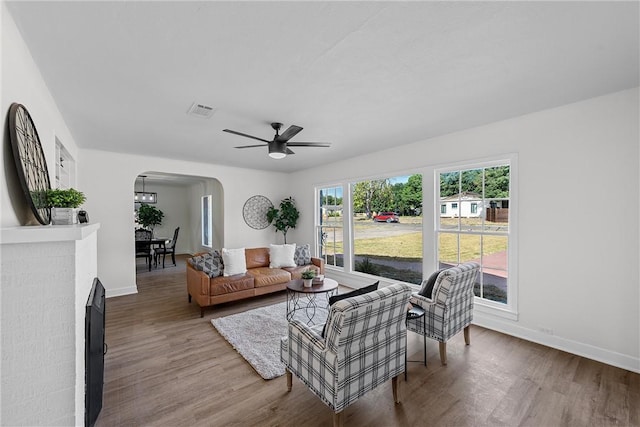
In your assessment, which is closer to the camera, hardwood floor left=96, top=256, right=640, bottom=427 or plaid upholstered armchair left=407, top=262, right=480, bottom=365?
hardwood floor left=96, top=256, right=640, bottom=427

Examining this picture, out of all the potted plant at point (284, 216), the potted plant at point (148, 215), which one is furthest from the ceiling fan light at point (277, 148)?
the potted plant at point (148, 215)

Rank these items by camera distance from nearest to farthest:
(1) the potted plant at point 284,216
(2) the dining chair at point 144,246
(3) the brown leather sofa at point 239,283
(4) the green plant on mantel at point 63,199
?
(4) the green plant on mantel at point 63,199
(3) the brown leather sofa at point 239,283
(1) the potted plant at point 284,216
(2) the dining chair at point 144,246

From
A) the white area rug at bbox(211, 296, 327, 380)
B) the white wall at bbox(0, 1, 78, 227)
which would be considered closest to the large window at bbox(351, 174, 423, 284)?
the white area rug at bbox(211, 296, 327, 380)

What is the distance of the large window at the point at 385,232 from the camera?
4953 millimetres

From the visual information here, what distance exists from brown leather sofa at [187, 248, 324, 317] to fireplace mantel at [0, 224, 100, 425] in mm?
2527

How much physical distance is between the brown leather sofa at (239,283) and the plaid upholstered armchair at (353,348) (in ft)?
7.14

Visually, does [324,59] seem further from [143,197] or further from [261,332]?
[143,197]

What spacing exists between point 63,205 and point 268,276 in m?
3.07

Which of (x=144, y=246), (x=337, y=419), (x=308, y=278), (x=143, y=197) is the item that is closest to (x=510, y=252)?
(x=308, y=278)

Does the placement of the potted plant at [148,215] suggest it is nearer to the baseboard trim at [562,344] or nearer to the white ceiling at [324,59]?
the white ceiling at [324,59]

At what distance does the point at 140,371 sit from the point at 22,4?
2833 millimetres

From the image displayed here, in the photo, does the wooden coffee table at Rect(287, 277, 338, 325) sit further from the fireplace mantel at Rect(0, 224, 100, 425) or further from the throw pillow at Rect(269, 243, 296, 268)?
the fireplace mantel at Rect(0, 224, 100, 425)

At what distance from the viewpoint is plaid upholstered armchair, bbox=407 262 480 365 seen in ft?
8.15

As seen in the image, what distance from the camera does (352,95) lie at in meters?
2.51
